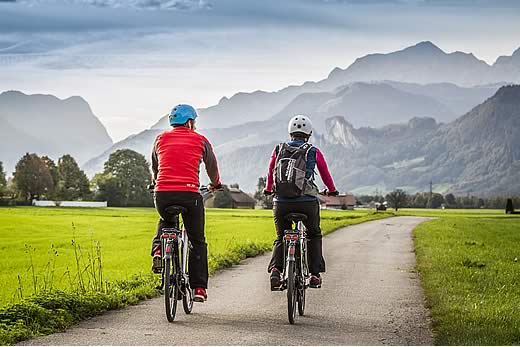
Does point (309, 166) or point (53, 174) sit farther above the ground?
point (53, 174)

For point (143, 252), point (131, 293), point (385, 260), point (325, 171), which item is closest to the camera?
point (325, 171)

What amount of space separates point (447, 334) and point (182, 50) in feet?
104

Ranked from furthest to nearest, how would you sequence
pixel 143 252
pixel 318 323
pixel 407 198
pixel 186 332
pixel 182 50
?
pixel 407 198 < pixel 182 50 < pixel 143 252 < pixel 318 323 < pixel 186 332

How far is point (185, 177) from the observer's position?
941 cm

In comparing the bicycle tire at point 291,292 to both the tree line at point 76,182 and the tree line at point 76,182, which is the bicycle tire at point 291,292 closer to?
the tree line at point 76,182

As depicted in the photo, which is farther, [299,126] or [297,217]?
[299,126]

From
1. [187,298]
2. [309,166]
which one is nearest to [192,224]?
[187,298]

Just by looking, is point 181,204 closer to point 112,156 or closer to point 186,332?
point 186,332

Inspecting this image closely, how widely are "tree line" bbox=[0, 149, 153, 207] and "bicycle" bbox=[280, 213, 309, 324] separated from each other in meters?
68.5

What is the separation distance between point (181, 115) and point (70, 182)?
266 ft

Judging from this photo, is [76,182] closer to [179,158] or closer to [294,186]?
[179,158]

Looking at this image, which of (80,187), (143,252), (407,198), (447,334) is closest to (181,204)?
(447,334)

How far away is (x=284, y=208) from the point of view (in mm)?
9812

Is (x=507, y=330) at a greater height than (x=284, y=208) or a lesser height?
lesser
